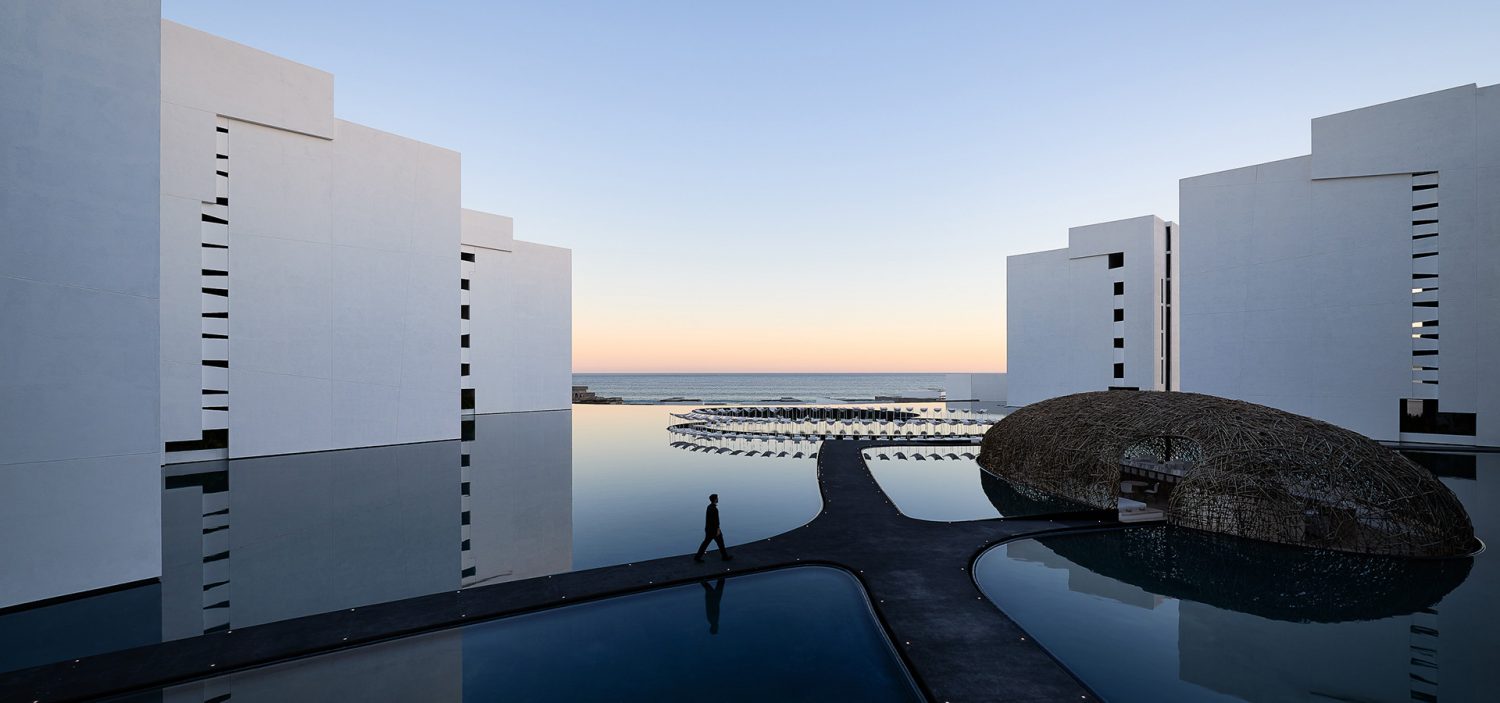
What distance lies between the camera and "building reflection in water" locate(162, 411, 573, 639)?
8.74 metres

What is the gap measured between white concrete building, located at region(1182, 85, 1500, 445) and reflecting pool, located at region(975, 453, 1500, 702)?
685 inches

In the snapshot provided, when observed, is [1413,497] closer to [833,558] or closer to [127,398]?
[833,558]

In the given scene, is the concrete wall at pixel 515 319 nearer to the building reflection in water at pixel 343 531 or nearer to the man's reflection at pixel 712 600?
the building reflection in water at pixel 343 531

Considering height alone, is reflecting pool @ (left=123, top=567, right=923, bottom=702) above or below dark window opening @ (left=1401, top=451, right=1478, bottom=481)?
above

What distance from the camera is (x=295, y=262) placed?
65.6ft

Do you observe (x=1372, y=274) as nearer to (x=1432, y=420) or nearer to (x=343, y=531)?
(x=1432, y=420)

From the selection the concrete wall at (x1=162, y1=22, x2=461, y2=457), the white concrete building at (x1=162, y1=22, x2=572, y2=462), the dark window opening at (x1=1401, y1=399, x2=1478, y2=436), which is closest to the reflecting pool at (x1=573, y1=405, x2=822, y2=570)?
the white concrete building at (x1=162, y1=22, x2=572, y2=462)

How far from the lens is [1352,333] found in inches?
1011

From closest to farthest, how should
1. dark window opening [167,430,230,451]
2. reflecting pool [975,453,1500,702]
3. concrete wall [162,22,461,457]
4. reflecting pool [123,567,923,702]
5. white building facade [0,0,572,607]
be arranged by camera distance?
reflecting pool [123,567,923,702] → reflecting pool [975,453,1500,702] → white building facade [0,0,572,607] → concrete wall [162,22,461,457] → dark window opening [167,430,230,451]

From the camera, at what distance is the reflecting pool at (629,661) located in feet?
20.0

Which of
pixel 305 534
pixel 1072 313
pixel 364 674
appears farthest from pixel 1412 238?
pixel 305 534

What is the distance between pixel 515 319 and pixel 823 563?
30492mm

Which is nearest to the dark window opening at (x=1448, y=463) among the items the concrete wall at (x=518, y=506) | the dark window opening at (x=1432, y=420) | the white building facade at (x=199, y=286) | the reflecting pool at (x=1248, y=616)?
the dark window opening at (x=1432, y=420)

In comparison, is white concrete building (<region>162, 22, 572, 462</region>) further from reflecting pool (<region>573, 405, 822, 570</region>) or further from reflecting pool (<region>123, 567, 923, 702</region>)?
reflecting pool (<region>123, 567, 923, 702</region>)
